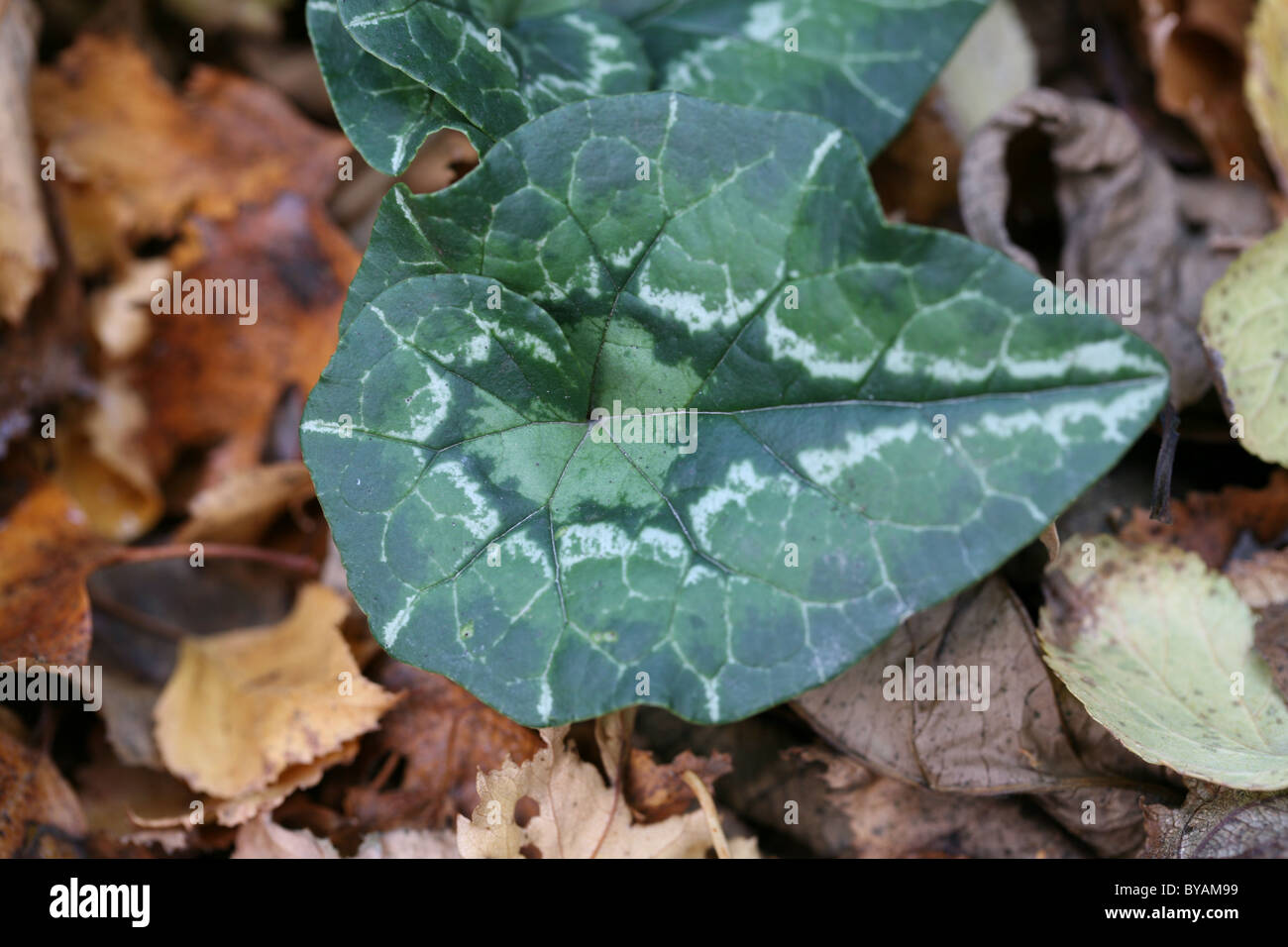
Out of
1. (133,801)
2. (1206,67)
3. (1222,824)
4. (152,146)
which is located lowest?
(133,801)

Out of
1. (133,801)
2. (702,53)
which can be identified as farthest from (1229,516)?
(133,801)

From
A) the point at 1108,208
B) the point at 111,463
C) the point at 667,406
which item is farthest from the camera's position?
the point at 111,463

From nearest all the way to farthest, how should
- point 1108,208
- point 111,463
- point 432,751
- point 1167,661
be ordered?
point 1167,661 < point 432,751 < point 1108,208 < point 111,463

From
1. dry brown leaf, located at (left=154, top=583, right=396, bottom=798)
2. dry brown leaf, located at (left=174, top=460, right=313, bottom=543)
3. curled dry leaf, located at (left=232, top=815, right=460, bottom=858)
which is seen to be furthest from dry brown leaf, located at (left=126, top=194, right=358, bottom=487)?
curled dry leaf, located at (left=232, top=815, right=460, bottom=858)

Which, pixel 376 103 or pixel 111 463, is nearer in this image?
pixel 376 103

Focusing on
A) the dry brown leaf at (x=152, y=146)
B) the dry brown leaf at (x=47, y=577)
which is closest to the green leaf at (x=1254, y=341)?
the dry brown leaf at (x=152, y=146)

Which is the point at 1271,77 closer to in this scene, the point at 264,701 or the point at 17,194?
the point at 264,701
